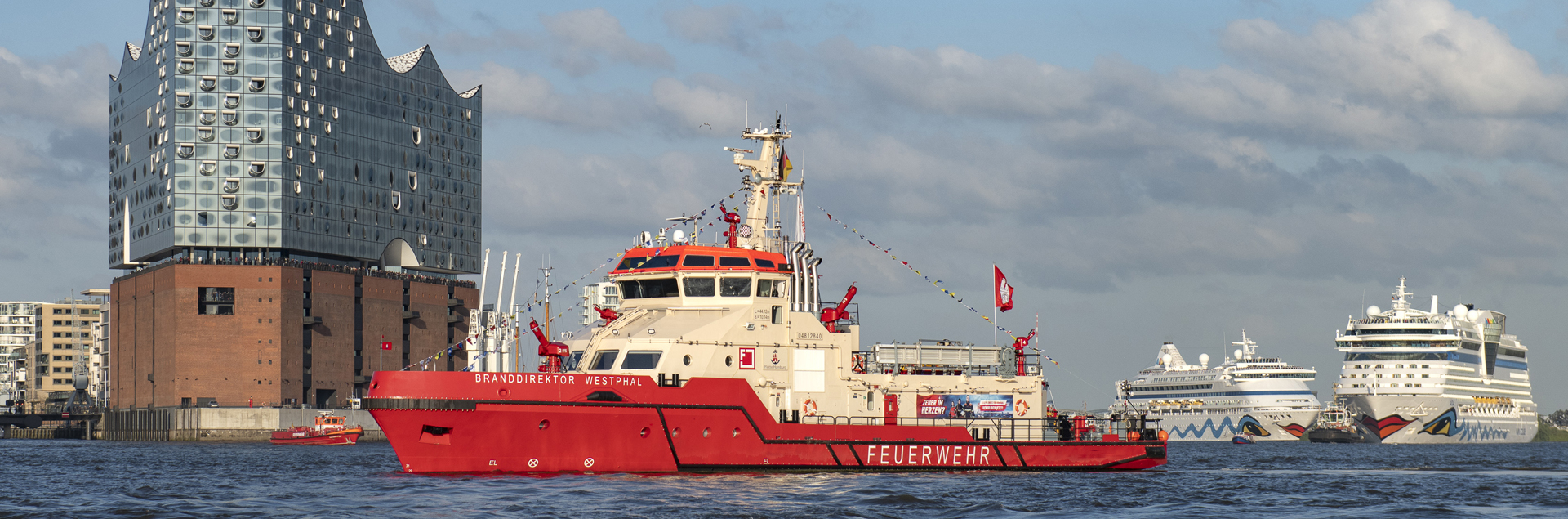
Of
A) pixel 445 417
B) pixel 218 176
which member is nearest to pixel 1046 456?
pixel 445 417

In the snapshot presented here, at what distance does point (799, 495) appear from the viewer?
3659 cm

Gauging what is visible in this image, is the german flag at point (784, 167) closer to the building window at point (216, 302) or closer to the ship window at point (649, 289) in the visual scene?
the ship window at point (649, 289)

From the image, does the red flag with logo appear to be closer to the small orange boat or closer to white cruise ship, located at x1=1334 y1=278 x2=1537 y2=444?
the small orange boat

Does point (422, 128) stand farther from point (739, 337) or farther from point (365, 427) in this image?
point (739, 337)

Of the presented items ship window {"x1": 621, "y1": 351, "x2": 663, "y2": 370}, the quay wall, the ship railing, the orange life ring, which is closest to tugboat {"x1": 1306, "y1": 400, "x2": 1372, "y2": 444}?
the quay wall

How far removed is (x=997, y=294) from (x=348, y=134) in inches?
4100

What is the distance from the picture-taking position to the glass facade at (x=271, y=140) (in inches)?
5256

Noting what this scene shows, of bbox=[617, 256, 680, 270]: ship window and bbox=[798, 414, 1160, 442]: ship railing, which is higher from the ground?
bbox=[617, 256, 680, 270]: ship window

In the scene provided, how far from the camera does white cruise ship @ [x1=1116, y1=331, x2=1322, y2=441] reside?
140 m

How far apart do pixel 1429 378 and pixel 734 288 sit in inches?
4138

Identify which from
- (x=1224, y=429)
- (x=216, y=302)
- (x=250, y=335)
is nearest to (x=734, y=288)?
(x=250, y=335)

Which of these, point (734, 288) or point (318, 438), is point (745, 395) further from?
point (318, 438)

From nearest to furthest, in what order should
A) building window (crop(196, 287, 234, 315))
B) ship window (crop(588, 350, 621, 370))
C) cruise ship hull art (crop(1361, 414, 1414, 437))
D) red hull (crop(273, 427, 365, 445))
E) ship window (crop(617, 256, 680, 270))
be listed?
1. ship window (crop(588, 350, 621, 370))
2. ship window (crop(617, 256, 680, 270))
3. red hull (crop(273, 427, 365, 445))
4. building window (crop(196, 287, 234, 315))
5. cruise ship hull art (crop(1361, 414, 1414, 437))

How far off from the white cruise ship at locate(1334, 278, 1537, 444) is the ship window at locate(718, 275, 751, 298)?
333 feet
